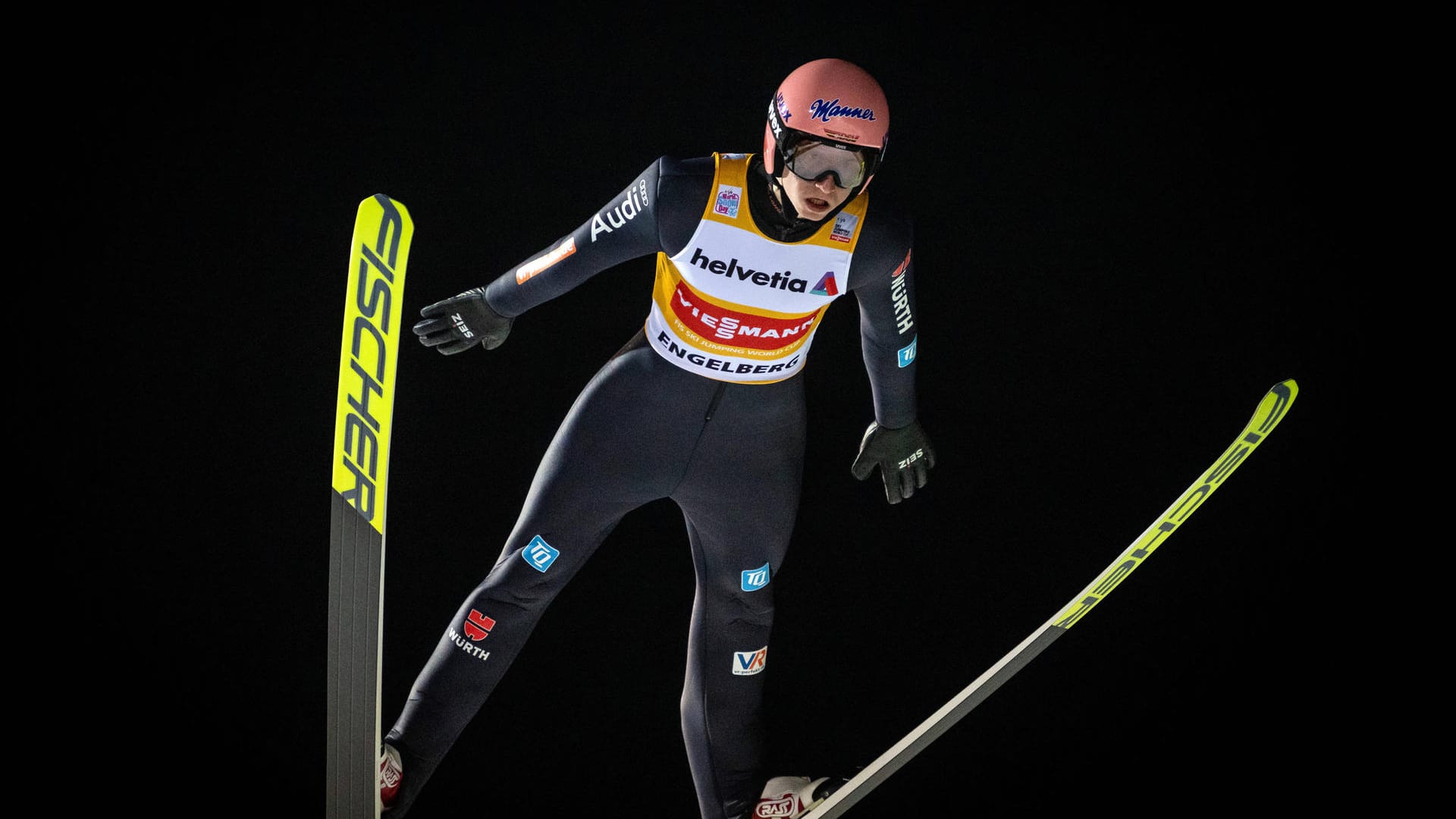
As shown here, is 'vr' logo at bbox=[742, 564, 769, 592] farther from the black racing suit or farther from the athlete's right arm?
the athlete's right arm

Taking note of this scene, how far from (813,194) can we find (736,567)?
0.64 m

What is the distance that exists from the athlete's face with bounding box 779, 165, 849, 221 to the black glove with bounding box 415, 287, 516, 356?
1.65ft

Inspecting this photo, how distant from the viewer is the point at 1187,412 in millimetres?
2566

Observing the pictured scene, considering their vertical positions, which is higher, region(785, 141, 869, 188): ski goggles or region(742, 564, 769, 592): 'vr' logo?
region(785, 141, 869, 188): ski goggles

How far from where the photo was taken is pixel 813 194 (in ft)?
6.11

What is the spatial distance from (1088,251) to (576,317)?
0.94 m

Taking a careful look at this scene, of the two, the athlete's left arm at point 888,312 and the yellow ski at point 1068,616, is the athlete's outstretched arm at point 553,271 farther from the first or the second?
the yellow ski at point 1068,616

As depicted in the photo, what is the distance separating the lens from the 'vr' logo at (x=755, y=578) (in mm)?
2164

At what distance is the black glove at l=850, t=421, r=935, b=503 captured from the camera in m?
2.21

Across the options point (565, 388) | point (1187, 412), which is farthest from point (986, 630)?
point (565, 388)

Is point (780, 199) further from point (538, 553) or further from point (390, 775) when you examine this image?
point (390, 775)

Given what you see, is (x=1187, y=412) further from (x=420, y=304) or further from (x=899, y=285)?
(x=420, y=304)

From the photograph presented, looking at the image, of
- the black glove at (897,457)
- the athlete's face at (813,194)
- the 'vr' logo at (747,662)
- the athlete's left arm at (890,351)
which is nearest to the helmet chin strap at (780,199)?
the athlete's face at (813,194)

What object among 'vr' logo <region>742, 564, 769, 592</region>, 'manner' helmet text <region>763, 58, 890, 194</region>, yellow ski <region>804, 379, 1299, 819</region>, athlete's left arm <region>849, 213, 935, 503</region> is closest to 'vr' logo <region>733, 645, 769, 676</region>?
'vr' logo <region>742, 564, 769, 592</region>
